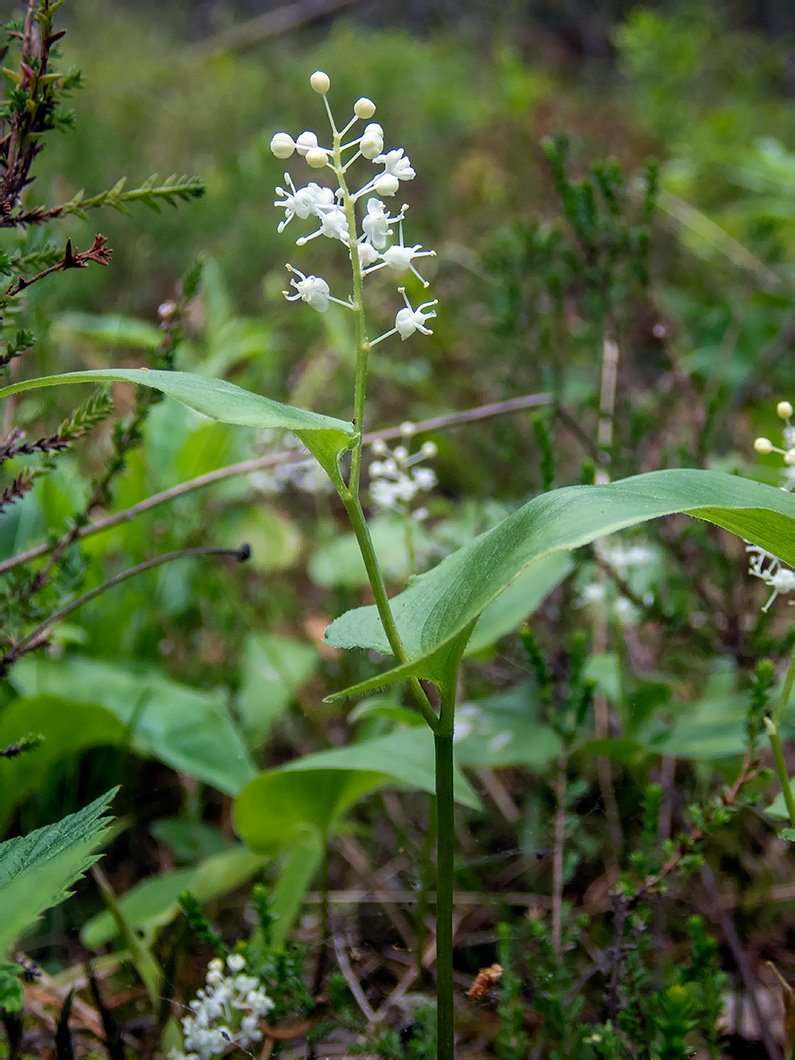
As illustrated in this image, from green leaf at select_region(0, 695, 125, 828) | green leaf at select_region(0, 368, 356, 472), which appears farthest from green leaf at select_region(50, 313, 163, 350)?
green leaf at select_region(0, 368, 356, 472)

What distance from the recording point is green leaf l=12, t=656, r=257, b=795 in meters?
1.34

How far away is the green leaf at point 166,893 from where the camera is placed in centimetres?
120

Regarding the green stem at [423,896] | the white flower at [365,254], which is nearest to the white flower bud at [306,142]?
the white flower at [365,254]

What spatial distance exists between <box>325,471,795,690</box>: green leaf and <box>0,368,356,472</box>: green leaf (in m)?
0.17

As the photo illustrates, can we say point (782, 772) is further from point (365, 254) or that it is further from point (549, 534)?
point (365, 254)

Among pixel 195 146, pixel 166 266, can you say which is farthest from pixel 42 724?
pixel 195 146

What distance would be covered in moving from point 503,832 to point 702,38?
4.79 metres

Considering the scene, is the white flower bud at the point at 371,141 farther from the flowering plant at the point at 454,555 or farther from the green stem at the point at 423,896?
the green stem at the point at 423,896

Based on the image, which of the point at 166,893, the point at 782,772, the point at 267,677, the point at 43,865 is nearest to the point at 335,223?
the point at 43,865

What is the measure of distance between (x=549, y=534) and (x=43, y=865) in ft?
1.72

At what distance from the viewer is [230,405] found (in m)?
0.65

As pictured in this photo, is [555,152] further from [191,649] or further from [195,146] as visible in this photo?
[195,146]

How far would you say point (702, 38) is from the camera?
14.9 ft

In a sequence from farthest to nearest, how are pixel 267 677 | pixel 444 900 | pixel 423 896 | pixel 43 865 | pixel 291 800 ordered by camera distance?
pixel 267 677 < pixel 423 896 < pixel 291 800 < pixel 444 900 < pixel 43 865
